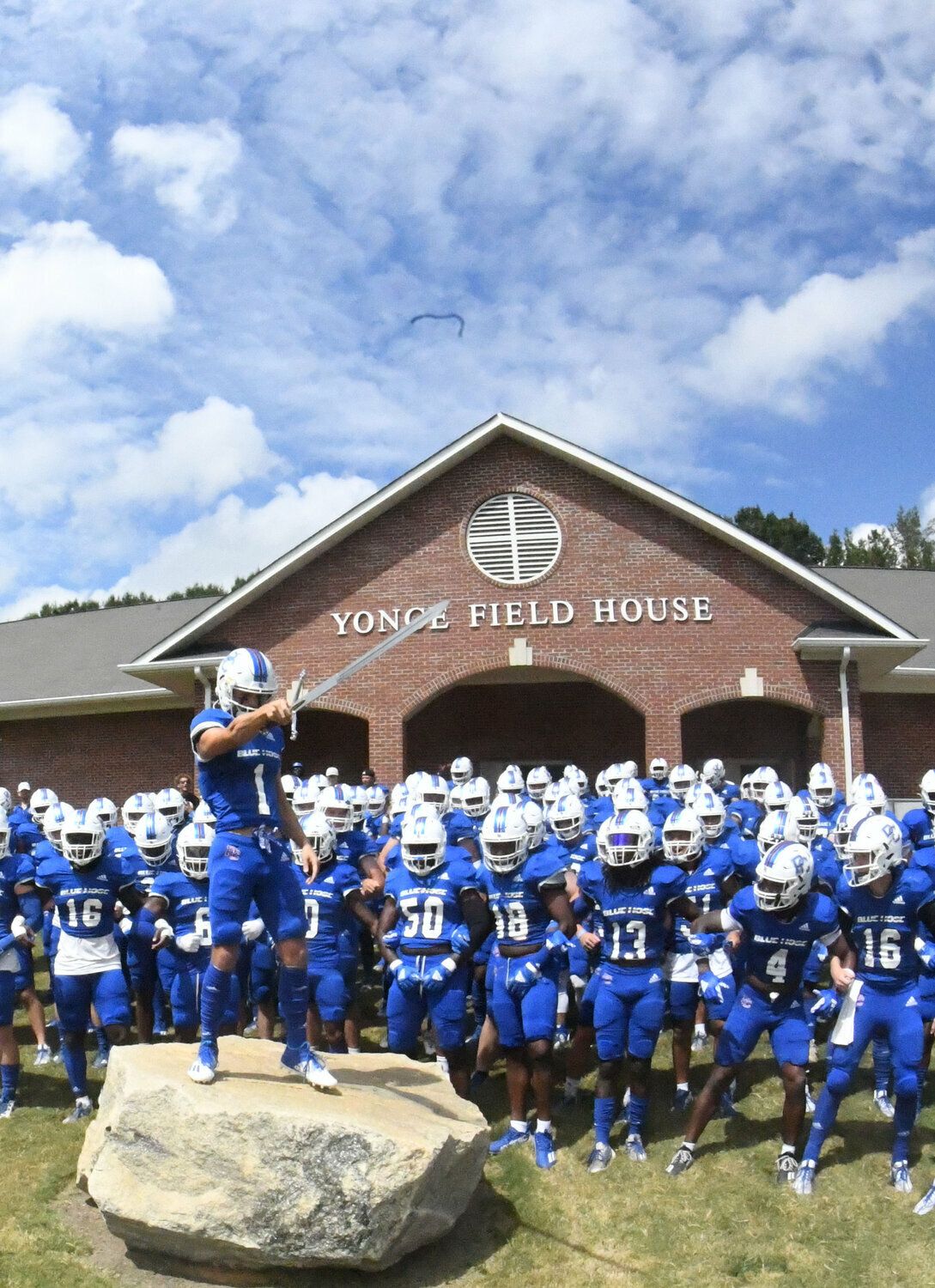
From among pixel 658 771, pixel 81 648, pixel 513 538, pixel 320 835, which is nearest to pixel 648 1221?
pixel 320 835

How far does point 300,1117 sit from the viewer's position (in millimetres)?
6059

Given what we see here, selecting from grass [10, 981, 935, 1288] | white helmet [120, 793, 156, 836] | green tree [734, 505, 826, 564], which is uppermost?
green tree [734, 505, 826, 564]

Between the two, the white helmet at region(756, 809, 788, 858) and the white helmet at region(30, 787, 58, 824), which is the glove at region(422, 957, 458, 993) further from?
the white helmet at region(30, 787, 58, 824)

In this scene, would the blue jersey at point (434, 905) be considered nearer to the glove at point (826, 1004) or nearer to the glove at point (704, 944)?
the glove at point (704, 944)

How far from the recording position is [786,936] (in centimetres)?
730

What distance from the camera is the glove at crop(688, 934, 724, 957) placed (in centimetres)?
771

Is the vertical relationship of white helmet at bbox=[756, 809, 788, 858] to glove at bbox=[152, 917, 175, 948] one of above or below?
above

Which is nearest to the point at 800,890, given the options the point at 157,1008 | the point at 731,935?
the point at 731,935

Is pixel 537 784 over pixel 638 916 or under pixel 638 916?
over

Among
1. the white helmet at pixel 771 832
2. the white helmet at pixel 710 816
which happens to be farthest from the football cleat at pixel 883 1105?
the white helmet at pixel 710 816

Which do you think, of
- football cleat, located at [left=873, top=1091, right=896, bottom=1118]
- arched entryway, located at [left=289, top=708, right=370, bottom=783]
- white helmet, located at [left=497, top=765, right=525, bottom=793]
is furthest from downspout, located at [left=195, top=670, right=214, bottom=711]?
football cleat, located at [left=873, top=1091, right=896, bottom=1118]

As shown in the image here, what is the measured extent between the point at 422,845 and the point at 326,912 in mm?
1218

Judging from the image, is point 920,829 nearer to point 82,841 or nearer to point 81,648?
point 82,841

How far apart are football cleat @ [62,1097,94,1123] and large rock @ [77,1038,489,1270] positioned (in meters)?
2.10
